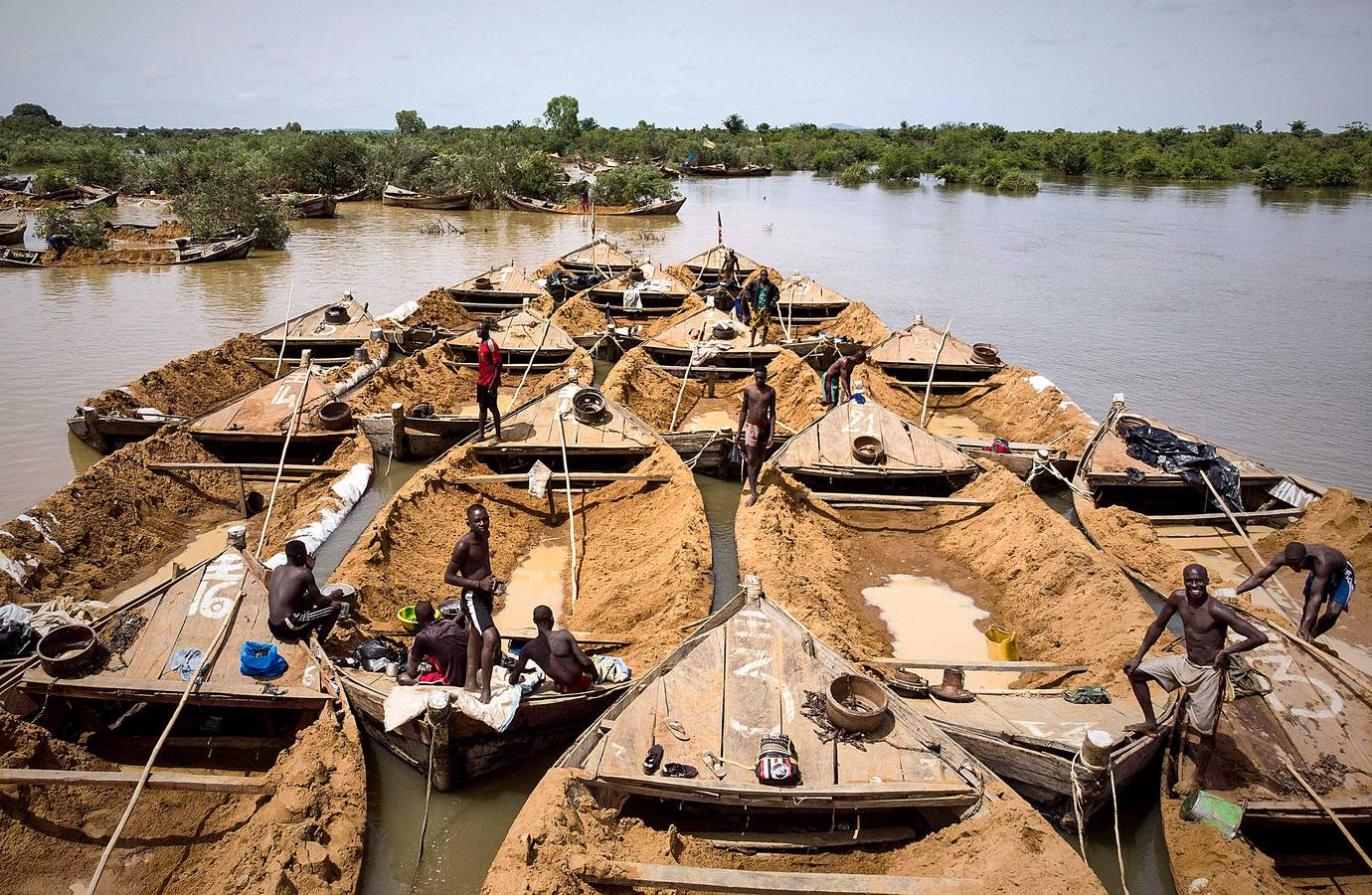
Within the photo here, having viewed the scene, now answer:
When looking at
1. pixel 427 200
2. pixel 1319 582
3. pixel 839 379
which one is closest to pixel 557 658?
pixel 1319 582

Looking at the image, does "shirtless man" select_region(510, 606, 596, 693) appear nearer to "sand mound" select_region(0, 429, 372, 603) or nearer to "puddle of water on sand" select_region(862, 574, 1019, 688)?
"puddle of water on sand" select_region(862, 574, 1019, 688)

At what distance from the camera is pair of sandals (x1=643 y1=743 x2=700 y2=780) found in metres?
5.15

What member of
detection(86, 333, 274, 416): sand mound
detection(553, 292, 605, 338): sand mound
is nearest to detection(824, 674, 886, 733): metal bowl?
detection(86, 333, 274, 416): sand mound

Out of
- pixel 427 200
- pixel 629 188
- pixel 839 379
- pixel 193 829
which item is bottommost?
pixel 193 829

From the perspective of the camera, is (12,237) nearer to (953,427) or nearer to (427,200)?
(427,200)

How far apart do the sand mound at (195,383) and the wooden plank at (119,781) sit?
8409mm

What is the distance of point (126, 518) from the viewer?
9281 millimetres

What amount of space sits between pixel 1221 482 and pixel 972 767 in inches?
272

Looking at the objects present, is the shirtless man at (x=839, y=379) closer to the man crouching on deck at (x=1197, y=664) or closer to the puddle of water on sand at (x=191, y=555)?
the man crouching on deck at (x=1197, y=664)

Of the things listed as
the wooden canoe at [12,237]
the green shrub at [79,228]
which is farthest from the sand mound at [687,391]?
the wooden canoe at [12,237]

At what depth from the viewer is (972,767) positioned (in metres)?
5.20

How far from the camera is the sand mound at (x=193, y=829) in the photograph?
15.6 feet

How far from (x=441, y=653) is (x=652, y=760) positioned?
1783mm

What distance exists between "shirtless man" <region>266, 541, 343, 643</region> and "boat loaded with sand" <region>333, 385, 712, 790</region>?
591mm
